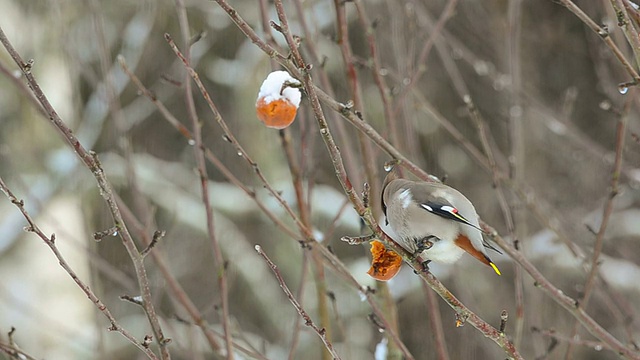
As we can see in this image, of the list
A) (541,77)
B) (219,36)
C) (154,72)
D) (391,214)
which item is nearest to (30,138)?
(154,72)

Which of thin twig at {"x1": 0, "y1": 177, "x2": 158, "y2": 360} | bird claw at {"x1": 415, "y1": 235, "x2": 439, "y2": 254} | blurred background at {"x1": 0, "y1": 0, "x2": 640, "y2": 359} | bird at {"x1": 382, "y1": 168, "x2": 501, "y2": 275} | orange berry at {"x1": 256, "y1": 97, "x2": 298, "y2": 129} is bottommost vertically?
thin twig at {"x1": 0, "y1": 177, "x2": 158, "y2": 360}

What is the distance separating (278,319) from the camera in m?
4.59

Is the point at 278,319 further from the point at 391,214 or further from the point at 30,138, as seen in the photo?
the point at 391,214

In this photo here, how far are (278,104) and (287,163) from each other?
191 centimetres

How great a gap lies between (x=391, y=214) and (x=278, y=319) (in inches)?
147

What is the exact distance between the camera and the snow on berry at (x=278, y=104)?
1.04 meters

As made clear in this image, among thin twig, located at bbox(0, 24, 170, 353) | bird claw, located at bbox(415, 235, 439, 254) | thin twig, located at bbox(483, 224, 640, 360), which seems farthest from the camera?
thin twig, located at bbox(483, 224, 640, 360)

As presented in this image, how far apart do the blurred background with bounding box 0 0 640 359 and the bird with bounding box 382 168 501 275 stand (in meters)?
0.48

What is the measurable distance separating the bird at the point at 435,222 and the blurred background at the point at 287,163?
1.58ft

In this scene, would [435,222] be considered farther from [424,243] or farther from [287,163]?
[287,163]

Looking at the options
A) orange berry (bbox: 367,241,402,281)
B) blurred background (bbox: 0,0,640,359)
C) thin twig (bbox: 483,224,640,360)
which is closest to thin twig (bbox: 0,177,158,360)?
orange berry (bbox: 367,241,402,281)

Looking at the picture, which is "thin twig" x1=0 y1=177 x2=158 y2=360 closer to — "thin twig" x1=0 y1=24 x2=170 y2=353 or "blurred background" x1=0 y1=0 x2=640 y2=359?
"thin twig" x1=0 y1=24 x2=170 y2=353

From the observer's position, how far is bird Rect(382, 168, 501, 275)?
92 centimetres

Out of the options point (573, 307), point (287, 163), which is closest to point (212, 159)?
point (573, 307)
